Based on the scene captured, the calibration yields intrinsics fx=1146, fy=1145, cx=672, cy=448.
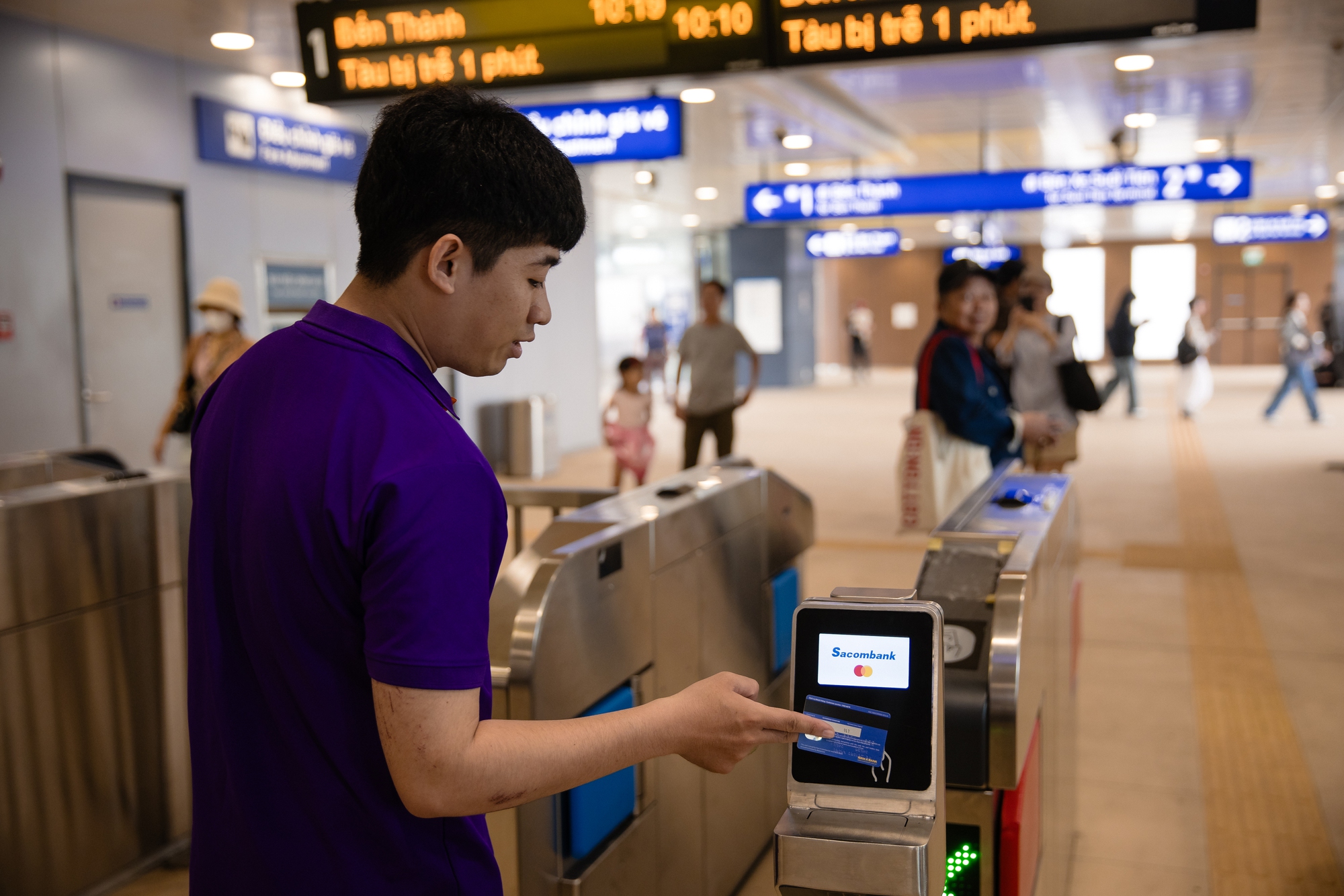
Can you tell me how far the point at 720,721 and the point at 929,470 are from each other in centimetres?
345

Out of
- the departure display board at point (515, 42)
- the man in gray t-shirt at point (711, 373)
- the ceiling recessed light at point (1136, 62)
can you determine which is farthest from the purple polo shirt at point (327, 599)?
the ceiling recessed light at point (1136, 62)

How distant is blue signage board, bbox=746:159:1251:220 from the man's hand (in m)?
8.61

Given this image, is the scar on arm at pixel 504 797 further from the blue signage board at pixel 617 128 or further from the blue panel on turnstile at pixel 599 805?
the blue signage board at pixel 617 128

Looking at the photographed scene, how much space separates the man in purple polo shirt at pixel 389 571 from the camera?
967 millimetres

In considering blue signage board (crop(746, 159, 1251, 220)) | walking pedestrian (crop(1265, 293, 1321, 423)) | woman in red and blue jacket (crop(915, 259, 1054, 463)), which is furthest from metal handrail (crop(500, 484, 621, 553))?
walking pedestrian (crop(1265, 293, 1321, 423))

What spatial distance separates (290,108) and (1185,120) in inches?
311

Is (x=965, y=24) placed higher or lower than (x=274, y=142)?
lower

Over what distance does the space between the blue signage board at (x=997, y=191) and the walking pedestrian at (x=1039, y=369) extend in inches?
137

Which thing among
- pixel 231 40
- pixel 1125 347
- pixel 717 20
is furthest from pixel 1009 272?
pixel 1125 347

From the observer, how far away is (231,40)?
22.0 feet

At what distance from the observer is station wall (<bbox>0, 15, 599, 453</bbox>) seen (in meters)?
6.16

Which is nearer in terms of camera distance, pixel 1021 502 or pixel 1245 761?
pixel 1021 502

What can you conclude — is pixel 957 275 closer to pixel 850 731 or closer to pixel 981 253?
pixel 850 731

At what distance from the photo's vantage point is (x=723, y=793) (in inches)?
125
